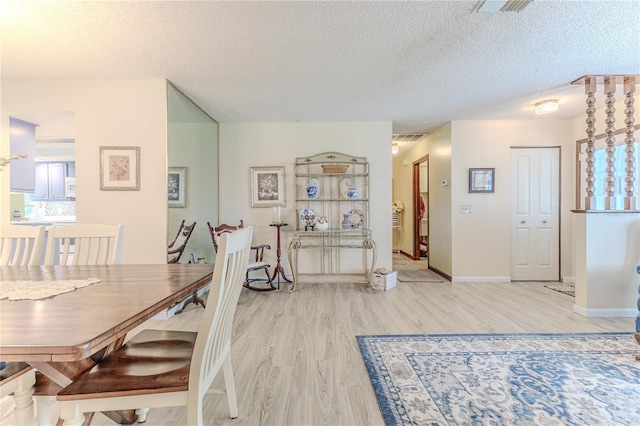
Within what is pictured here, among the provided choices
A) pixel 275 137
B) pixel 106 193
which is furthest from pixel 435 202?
pixel 106 193

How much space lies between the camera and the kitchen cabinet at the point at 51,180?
216 inches

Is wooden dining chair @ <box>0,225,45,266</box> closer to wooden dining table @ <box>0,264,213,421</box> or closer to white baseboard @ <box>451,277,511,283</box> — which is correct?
wooden dining table @ <box>0,264,213,421</box>

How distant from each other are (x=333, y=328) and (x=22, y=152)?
4.62m

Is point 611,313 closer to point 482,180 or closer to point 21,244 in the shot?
point 482,180

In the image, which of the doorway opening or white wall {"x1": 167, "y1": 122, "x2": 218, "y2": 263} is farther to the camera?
the doorway opening

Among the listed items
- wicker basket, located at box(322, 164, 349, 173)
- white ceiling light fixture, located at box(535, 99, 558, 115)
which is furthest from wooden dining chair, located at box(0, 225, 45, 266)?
white ceiling light fixture, located at box(535, 99, 558, 115)

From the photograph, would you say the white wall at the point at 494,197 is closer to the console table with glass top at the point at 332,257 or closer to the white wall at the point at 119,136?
the console table with glass top at the point at 332,257

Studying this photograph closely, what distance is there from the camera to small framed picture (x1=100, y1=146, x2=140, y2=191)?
3012 mm

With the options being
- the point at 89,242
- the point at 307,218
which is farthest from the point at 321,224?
the point at 89,242

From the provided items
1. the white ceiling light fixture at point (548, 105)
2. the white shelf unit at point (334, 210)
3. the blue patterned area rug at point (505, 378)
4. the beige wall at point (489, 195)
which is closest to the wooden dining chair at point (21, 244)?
the blue patterned area rug at point (505, 378)

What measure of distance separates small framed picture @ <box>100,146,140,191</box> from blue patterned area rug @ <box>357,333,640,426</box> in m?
2.80

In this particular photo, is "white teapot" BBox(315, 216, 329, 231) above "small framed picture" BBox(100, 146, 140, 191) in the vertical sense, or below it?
below

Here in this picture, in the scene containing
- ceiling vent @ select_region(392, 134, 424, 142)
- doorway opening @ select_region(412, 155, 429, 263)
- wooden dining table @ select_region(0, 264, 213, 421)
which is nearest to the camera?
wooden dining table @ select_region(0, 264, 213, 421)

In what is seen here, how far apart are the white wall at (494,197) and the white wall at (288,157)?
3.69 feet
